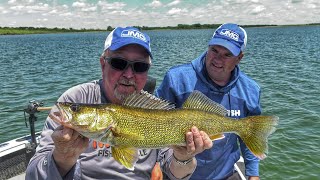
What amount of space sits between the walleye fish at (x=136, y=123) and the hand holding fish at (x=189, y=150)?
0.07 meters

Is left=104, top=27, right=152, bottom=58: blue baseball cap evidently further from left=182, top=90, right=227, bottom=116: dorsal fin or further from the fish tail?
the fish tail

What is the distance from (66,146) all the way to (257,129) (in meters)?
2.17

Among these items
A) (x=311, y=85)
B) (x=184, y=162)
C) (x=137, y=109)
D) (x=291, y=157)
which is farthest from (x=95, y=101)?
(x=311, y=85)

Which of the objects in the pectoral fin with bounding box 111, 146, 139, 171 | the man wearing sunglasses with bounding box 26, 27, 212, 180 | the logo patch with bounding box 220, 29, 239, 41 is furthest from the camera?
the logo patch with bounding box 220, 29, 239, 41

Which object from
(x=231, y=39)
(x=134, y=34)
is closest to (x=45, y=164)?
(x=134, y=34)

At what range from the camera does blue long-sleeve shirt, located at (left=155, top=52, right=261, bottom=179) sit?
4973 millimetres

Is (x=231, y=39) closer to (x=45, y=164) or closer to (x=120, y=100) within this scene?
(x=120, y=100)

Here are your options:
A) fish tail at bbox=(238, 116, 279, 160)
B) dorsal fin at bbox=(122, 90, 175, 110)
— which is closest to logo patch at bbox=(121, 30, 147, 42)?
dorsal fin at bbox=(122, 90, 175, 110)

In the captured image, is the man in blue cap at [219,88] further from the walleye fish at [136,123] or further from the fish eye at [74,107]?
the fish eye at [74,107]

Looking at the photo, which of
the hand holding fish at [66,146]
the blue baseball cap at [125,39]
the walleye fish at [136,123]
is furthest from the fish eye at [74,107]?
the blue baseball cap at [125,39]

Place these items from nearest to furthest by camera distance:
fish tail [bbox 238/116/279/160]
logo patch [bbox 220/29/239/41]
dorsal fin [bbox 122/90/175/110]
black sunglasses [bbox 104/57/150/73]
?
dorsal fin [bbox 122/90/175/110] → black sunglasses [bbox 104/57/150/73] → fish tail [bbox 238/116/279/160] → logo patch [bbox 220/29/239/41]

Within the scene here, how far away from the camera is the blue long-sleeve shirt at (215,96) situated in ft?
16.3

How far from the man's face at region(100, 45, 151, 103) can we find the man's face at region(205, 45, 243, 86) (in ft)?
5.43

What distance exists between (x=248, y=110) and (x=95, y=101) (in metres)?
2.48
